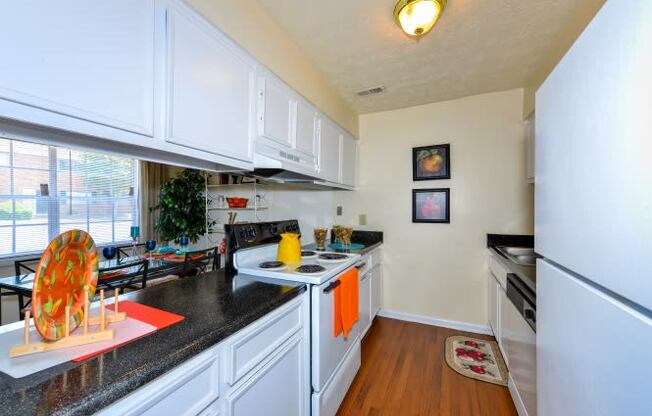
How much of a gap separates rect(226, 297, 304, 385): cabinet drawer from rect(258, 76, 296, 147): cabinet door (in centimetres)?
100

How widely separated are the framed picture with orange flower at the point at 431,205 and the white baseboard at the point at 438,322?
3.52ft

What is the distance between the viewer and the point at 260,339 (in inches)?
41.5

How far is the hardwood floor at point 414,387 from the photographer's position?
5.41ft

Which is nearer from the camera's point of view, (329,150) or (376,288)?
(329,150)

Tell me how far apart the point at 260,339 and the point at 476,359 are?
204 cm

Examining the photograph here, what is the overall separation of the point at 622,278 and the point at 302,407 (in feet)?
4.65

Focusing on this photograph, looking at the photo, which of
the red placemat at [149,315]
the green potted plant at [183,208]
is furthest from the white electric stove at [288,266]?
the green potted plant at [183,208]

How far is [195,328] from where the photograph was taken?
85 cm

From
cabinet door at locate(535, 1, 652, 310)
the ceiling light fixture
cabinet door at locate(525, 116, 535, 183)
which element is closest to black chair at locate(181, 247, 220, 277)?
the ceiling light fixture

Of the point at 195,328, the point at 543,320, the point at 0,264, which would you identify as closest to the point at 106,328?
the point at 195,328

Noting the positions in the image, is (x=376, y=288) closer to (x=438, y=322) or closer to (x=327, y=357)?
(x=438, y=322)

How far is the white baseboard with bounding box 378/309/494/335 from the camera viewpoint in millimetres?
2590

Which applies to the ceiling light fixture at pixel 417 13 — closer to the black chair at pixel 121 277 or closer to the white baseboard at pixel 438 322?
the black chair at pixel 121 277

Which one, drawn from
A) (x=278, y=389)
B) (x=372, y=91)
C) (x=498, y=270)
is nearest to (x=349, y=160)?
(x=372, y=91)
